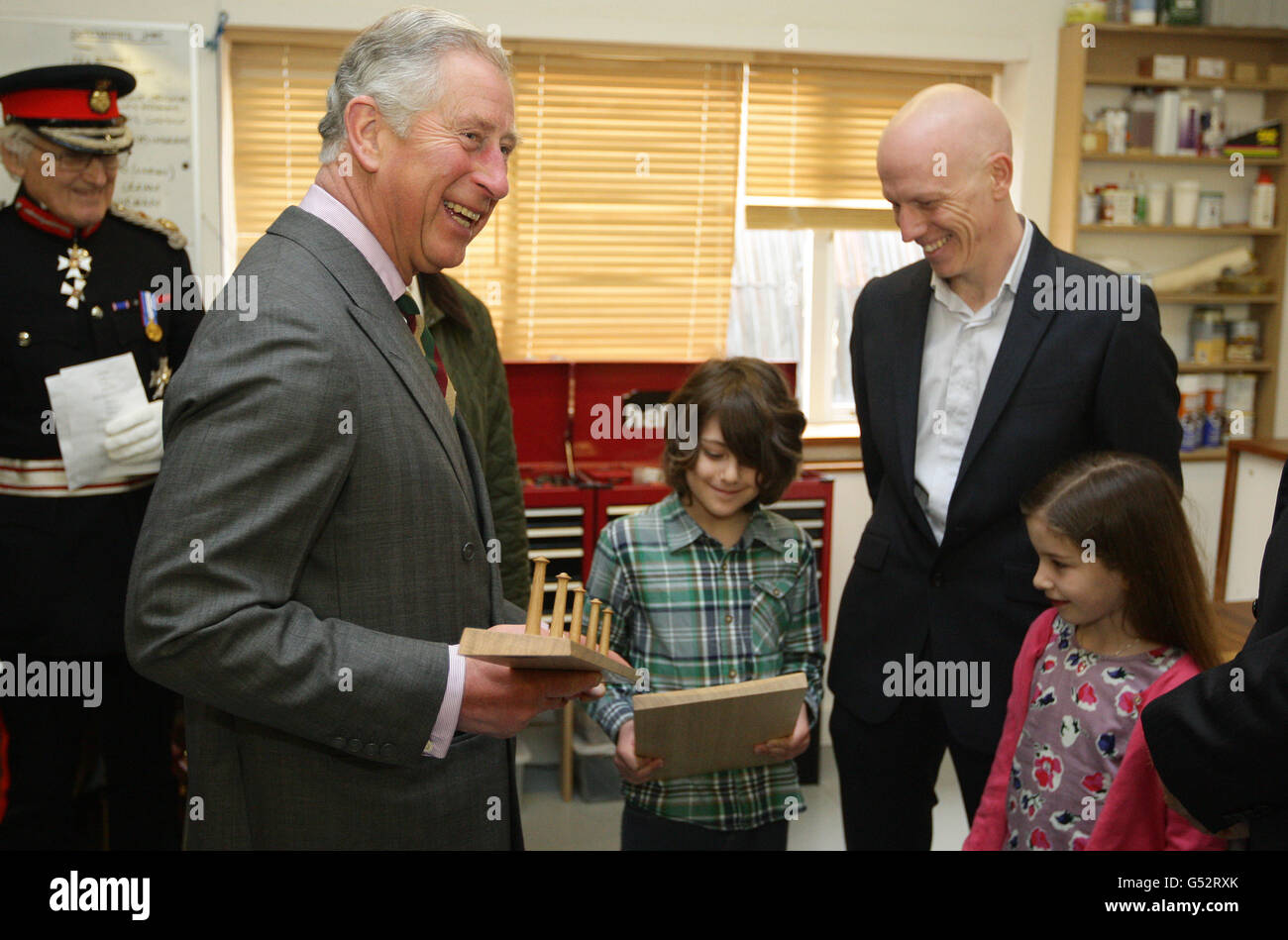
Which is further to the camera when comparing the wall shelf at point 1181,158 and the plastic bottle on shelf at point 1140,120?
the plastic bottle on shelf at point 1140,120

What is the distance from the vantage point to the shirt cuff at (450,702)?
121cm

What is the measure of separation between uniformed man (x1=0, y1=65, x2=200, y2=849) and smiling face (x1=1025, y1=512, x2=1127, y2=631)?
178 cm

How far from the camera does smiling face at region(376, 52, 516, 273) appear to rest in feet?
4.26

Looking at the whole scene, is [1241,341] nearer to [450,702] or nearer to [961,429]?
[961,429]

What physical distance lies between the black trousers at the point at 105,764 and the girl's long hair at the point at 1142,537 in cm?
193

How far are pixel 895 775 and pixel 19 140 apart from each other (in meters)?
2.17

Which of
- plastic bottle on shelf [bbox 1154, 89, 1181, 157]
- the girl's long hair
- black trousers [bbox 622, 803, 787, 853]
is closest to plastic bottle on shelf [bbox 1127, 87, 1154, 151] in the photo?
plastic bottle on shelf [bbox 1154, 89, 1181, 157]

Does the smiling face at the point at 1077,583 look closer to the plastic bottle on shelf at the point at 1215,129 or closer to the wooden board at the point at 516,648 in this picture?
the wooden board at the point at 516,648

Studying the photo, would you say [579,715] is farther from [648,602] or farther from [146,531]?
[146,531]

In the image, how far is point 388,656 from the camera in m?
1.19

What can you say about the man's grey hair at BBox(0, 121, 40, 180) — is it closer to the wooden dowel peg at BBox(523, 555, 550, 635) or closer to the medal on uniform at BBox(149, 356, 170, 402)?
the medal on uniform at BBox(149, 356, 170, 402)

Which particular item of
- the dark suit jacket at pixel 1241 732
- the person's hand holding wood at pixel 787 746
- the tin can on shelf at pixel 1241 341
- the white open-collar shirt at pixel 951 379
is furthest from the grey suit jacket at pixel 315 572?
the tin can on shelf at pixel 1241 341

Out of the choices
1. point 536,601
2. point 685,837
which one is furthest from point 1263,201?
point 536,601
